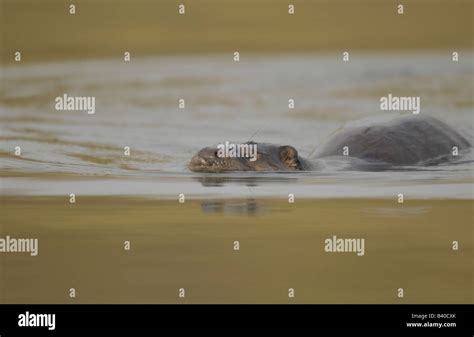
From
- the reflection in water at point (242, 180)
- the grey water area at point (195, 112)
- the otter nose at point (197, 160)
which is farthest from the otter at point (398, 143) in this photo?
the otter nose at point (197, 160)

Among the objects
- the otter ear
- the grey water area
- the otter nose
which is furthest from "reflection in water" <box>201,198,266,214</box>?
the otter ear

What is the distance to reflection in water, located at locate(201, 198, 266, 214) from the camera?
40.2 ft

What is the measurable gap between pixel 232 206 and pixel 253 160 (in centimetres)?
93

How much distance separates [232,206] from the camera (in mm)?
12320

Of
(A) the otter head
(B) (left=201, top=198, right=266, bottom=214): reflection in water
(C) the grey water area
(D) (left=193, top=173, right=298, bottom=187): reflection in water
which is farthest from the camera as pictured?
(C) the grey water area

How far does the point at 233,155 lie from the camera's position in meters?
13.0

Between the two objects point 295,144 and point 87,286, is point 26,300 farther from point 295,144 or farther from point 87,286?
point 295,144

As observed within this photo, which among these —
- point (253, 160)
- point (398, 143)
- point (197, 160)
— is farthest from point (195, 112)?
point (398, 143)

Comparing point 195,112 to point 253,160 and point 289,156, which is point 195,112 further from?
point 289,156

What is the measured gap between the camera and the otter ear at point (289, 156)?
13164mm

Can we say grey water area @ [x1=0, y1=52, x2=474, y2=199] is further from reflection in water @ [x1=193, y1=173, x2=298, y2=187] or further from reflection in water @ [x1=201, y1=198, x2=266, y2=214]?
reflection in water @ [x1=201, y1=198, x2=266, y2=214]

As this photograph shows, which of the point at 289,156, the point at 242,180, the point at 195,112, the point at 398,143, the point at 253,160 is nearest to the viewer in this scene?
the point at 242,180

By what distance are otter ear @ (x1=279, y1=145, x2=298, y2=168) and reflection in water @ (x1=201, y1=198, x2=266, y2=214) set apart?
93 centimetres

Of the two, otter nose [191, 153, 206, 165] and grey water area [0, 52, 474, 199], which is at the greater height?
grey water area [0, 52, 474, 199]
